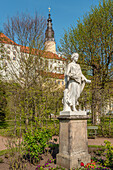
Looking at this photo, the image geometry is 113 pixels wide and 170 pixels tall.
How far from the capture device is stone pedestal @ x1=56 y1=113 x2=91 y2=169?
4.97m

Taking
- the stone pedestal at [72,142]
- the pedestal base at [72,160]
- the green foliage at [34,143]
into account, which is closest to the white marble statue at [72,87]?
the stone pedestal at [72,142]

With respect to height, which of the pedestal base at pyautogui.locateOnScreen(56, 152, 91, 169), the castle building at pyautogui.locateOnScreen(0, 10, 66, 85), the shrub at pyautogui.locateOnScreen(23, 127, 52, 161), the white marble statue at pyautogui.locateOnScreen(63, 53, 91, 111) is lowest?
the pedestal base at pyautogui.locateOnScreen(56, 152, 91, 169)

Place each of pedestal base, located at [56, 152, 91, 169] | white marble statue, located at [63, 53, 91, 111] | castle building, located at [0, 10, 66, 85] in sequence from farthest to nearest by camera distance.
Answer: castle building, located at [0, 10, 66, 85]
white marble statue, located at [63, 53, 91, 111]
pedestal base, located at [56, 152, 91, 169]

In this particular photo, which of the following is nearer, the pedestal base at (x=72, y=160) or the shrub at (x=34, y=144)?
the pedestal base at (x=72, y=160)

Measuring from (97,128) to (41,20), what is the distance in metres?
11.1

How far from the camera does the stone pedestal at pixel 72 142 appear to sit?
4.97m

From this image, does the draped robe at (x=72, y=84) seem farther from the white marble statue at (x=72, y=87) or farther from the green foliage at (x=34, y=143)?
the green foliage at (x=34, y=143)

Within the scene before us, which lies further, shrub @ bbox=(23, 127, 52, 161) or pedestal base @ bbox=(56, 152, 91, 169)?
shrub @ bbox=(23, 127, 52, 161)

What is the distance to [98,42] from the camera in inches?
617

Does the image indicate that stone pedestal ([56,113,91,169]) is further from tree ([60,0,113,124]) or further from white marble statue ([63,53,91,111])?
A: tree ([60,0,113,124])

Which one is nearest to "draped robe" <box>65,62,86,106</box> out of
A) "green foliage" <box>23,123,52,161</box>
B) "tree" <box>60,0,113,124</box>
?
"green foliage" <box>23,123,52,161</box>

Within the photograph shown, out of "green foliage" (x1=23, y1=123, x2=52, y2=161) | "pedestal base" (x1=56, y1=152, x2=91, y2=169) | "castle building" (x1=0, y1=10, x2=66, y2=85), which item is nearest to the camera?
"pedestal base" (x1=56, y1=152, x2=91, y2=169)

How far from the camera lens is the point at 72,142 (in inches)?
197

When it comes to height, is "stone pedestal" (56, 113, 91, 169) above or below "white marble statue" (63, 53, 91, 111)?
below
